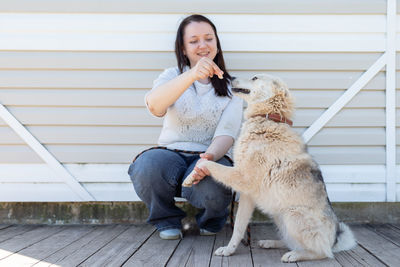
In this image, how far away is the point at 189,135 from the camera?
3033mm

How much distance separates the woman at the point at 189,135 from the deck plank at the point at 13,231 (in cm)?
111

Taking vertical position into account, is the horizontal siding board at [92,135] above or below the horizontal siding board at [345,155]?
Result: above

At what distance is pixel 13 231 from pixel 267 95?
7.73 ft

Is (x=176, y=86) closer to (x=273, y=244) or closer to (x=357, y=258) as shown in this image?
(x=273, y=244)

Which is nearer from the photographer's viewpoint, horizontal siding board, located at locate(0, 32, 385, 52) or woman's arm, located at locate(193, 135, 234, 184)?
woman's arm, located at locate(193, 135, 234, 184)

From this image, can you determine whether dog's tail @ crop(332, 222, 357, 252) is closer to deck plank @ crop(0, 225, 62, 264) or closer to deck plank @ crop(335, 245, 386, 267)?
deck plank @ crop(335, 245, 386, 267)

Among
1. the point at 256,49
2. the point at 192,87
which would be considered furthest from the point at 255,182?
the point at 256,49

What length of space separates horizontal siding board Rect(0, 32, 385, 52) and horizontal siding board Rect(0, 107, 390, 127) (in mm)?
523

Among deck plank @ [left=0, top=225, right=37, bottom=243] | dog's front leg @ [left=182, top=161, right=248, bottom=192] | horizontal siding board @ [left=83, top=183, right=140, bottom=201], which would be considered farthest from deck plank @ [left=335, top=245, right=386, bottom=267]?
deck plank @ [left=0, top=225, right=37, bottom=243]

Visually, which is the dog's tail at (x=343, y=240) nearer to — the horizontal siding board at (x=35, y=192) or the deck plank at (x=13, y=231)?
the horizontal siding board at (x=35, y=192)

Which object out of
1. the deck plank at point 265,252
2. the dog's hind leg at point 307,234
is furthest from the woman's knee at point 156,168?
the dog's hind leg at point 307,234

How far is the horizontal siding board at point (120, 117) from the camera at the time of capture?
134 inches

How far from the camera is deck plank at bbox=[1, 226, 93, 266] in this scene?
2464 mm

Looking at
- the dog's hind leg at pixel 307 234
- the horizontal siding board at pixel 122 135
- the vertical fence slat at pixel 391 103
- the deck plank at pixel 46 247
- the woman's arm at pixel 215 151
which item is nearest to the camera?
the dog's hind leg at pixel 307 234
